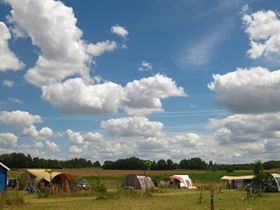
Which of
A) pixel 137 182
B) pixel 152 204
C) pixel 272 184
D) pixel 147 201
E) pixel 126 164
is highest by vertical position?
pixel 126 164

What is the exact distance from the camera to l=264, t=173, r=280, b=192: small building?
218ft

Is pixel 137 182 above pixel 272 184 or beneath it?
above

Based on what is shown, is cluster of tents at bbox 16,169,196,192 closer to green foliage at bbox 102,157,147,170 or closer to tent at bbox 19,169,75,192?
tent at bbox 19,169,75,192

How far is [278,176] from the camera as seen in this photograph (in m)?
68.9

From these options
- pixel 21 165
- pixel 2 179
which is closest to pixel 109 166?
pixel 21 165

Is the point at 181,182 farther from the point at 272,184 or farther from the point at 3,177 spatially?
the point at 3,177

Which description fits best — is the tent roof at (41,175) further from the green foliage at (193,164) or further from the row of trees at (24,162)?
the green foliage at (193,164)

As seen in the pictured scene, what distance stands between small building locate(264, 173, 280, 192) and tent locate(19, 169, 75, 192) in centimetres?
2382

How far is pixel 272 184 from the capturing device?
67438mm

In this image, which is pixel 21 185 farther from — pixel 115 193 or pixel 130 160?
pixel 130 160

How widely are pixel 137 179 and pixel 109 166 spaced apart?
83187mm

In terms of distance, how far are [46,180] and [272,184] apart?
92.5 feet

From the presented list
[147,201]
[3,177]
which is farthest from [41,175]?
[147,201]

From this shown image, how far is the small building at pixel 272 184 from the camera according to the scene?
218ft
